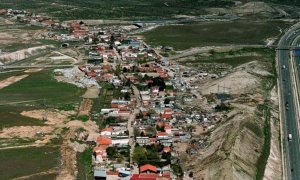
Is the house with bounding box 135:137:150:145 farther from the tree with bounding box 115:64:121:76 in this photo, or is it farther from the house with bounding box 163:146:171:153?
the tree with bounding box 115:64:121:76

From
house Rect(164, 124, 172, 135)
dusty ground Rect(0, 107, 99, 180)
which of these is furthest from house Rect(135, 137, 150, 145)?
dusty ground Rect(0, 107, 99, 180)

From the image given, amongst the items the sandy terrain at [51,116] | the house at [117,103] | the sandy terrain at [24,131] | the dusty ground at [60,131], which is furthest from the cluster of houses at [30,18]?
the sandy terrain at [24,131]

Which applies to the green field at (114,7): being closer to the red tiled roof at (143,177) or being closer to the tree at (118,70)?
the tree at (118,70)

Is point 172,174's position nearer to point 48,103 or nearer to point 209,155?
point 209,155

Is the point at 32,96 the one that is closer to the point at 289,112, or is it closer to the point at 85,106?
the point at 85,106

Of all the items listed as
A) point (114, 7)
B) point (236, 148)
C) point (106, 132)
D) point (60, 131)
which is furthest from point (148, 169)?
point (114, 7)

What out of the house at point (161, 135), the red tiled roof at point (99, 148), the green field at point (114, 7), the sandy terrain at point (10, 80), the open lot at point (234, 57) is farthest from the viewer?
the green field at point (114, 7)
